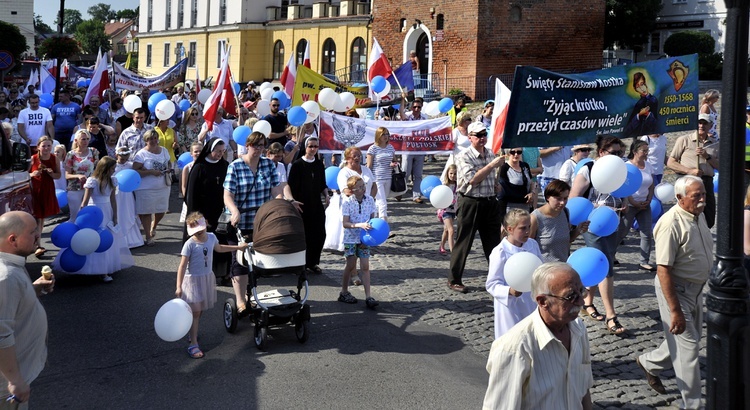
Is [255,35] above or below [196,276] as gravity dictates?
above

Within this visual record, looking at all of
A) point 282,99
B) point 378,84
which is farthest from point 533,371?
point 378,84

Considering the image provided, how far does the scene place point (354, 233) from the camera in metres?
9.28

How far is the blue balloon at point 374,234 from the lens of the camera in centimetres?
916

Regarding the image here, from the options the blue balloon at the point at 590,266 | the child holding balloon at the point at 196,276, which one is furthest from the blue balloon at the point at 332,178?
the blue balloon at the point at 590,266

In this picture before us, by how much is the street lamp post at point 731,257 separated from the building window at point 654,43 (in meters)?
48.7

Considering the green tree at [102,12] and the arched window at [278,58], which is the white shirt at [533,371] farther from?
the green tree at [102,12]

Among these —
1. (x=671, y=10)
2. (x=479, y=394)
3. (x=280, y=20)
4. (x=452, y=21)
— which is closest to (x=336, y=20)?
(x=280, y=20)

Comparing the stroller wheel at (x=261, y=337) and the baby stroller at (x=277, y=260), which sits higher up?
the baby stroller at (x=277, y=260)

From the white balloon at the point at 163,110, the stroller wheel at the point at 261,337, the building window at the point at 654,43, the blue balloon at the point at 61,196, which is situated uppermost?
the building window at the point at 654,43

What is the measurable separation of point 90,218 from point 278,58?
48.8 metres

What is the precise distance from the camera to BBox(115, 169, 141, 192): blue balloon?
36.6 feet

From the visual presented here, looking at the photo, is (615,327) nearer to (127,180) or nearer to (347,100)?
(127,180)

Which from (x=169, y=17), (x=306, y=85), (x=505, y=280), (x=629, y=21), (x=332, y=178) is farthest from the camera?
(x=169, y=17)

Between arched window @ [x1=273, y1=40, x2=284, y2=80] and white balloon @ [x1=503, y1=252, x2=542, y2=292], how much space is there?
172 ft
